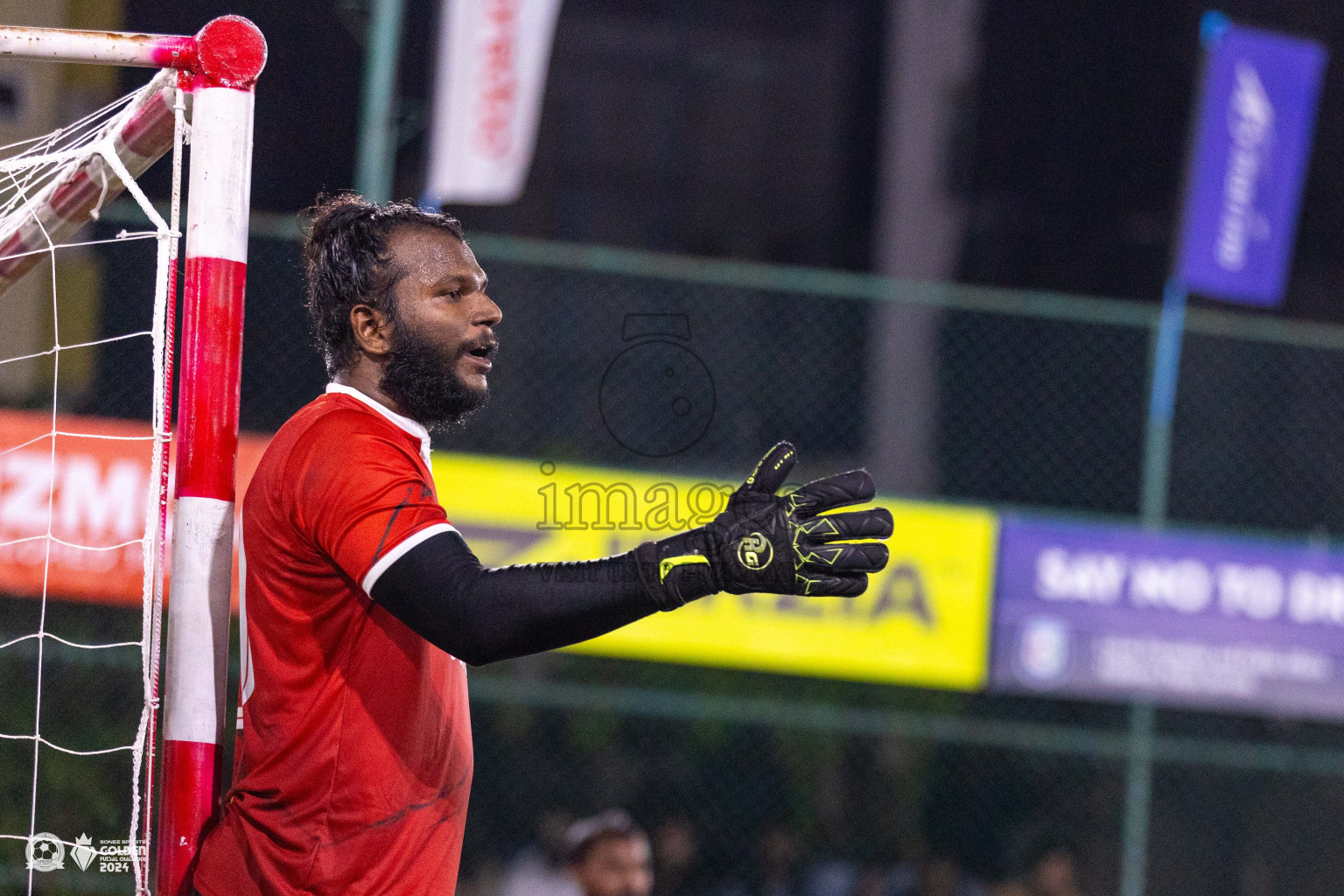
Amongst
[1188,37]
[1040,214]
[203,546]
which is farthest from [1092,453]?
[1188,37]

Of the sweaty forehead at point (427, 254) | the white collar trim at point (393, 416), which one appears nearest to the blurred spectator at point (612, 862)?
the white collar trim at point (393, 416)

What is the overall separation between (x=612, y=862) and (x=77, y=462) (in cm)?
283

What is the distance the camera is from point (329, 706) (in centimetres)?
210

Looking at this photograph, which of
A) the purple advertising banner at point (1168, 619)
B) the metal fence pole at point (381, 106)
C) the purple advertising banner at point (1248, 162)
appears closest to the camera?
the metal fence pole at point (381, 106)

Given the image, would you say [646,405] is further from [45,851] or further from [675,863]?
[45,851]

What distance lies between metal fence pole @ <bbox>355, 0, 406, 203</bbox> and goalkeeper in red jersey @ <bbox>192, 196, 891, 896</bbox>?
3.75m

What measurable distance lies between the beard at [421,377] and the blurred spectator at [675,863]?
4849 mm

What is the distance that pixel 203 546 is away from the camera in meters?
2.44

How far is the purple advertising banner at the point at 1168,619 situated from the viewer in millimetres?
6570

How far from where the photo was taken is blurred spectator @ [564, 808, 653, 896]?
4.99 m

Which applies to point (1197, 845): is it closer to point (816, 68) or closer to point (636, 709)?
point (636, 709)

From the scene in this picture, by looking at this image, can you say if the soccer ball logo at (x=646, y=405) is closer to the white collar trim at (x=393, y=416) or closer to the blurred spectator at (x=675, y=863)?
the blurred spectator at (x=675, y=863)

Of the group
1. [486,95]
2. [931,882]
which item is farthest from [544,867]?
[486,95]

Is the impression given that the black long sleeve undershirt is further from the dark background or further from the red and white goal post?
the dark background
